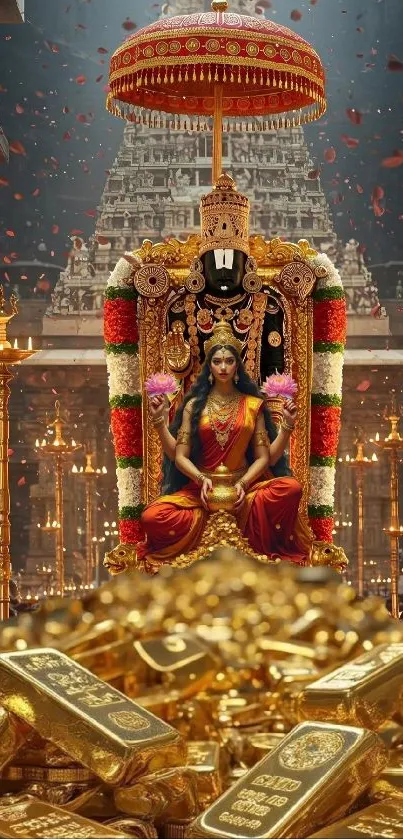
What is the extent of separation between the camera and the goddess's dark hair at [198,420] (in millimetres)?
4391

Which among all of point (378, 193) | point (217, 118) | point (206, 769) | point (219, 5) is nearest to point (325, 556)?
point (217, 118)

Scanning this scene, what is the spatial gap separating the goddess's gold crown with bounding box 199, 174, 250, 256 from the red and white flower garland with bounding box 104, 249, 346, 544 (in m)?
0.35

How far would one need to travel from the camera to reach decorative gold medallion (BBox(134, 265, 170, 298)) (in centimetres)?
474

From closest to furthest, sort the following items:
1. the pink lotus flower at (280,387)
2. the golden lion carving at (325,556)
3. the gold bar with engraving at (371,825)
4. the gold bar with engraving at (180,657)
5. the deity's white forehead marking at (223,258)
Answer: the gold bar with engraving at (371,825)
the gold bar with engraving at (180,657)
the golden lion carving at (325,556)
the pink lotus flower at (280,387)
the deity's white forehead marking at (223,258)

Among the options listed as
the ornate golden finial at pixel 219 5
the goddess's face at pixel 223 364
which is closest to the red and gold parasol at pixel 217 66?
the ornate golden finial at pixel 219 5

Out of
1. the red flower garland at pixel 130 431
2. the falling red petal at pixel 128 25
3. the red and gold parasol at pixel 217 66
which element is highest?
the falling red petal at pixel 128 25

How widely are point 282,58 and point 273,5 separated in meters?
2.42

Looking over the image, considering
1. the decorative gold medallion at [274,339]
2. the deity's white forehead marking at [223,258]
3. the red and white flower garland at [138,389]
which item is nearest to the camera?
the deity's white forehead marking at [223,258]

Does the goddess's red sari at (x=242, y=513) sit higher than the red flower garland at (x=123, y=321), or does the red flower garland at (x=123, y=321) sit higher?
the red flower garland at (x=123, y=321)

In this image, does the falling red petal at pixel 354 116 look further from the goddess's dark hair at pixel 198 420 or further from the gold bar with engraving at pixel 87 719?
the gold bar with engraving at pixel 87 719

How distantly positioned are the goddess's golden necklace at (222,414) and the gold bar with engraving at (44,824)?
3464 mm

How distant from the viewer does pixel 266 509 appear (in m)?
4.27

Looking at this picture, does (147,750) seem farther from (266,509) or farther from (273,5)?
(273,5)

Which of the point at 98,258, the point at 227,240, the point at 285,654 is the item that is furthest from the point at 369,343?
the point at 285,654
